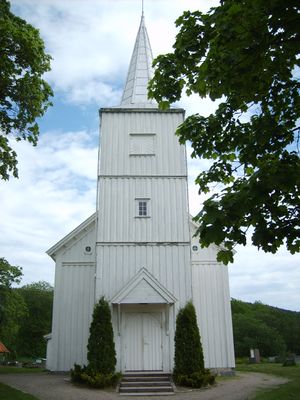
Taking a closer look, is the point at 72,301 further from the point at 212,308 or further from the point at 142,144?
the point at 142,144

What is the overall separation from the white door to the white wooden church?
0.13 ft

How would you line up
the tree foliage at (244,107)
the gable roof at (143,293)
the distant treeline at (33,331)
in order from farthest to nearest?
1. the distant treeline at (33,331)
2. the gable roof at (143,293)
3. the tree foliage at (244,107)

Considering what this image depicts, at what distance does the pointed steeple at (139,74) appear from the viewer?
22359mm

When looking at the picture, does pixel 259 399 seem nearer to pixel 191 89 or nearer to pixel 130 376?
pixel 130 376

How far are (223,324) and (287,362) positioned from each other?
368 inches

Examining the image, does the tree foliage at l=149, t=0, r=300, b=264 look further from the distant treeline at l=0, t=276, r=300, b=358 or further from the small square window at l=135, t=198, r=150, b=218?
the distant treeline at l=0, t=276, r=300, b=358

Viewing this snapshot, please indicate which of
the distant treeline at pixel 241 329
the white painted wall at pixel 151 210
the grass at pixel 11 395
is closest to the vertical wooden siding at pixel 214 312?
the white painted wall at pixel 151 210

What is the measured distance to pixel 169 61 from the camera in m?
8.31

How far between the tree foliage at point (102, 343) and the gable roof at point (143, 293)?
2.03 feet

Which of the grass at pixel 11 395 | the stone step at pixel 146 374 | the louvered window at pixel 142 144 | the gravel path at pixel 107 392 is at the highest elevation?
the louvered window at pixel 142 144

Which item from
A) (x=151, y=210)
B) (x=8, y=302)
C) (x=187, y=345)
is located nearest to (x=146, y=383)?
(x=187, y=345)

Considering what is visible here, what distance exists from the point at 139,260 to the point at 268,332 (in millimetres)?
41958

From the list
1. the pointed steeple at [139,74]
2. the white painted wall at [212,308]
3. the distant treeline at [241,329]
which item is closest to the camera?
the white painted wall at [212,308]

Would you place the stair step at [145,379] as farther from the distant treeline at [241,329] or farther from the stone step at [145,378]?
the distant treeline at [241,329]
